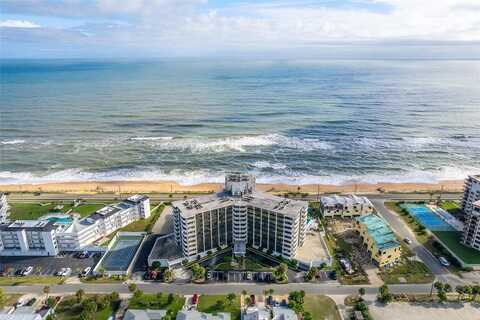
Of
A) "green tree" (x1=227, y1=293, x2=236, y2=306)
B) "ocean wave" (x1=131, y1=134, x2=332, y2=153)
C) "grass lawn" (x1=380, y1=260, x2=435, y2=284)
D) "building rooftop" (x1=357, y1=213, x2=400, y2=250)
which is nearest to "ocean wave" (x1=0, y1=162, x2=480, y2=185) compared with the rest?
"ocean wave" (x1=131, y1=134, x2=332, y2=153)

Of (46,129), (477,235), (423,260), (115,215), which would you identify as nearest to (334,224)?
(423,260)

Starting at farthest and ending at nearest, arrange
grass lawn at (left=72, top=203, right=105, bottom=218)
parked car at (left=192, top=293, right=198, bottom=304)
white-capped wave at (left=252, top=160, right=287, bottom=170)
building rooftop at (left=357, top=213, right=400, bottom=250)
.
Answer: white-capped wave at (left=252, top=160, right=287, bottom=170), grass lawn at (left=72, top=203, right=105, bottom=218), building rooftop at (left=357, top=213, right=400, bottom=250), parked car at (left=192, top=293, right=198, bottom=304)

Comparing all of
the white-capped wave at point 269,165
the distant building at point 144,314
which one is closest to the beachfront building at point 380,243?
the distant building at point 144,314

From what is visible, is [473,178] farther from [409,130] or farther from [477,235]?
[409,130]

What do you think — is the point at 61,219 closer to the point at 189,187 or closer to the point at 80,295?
the point at 80,295

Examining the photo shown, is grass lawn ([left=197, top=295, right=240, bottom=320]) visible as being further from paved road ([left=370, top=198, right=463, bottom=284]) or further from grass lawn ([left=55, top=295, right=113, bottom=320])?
paved road ([left=370, top=198, right=463, bottom=284])

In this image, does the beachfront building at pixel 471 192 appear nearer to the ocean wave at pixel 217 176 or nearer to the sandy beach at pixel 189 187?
the sandy beach at pixel 189 187

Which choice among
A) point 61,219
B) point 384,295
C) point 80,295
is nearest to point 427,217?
point 384,295
